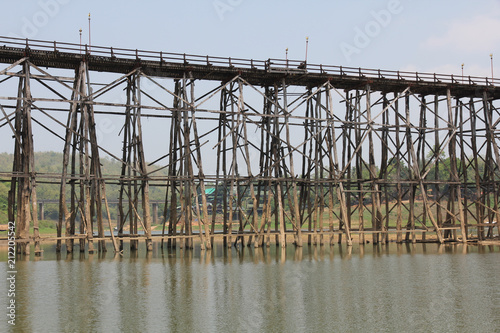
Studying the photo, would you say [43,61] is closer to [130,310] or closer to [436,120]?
[130,310]

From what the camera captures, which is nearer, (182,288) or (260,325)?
(260,325)

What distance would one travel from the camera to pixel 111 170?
145 meters

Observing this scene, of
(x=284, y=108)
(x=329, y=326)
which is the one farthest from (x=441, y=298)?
(x=284, y=108)

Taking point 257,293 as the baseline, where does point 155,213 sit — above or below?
above

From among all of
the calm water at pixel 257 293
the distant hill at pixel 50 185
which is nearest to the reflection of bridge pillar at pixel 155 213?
the distant hill at pixel 50 185

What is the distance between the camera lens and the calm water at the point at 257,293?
1334cm

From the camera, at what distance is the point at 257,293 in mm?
16938

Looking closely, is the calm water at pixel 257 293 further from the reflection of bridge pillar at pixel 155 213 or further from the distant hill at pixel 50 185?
the reflection of bridge pillar at pixel 155 213

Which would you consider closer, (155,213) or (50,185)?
(155,213)

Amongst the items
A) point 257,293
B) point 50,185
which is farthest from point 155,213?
point 257,293

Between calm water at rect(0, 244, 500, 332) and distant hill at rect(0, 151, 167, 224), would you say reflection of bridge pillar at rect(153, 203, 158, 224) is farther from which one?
calm water at rect(0, 244, 500, 332)

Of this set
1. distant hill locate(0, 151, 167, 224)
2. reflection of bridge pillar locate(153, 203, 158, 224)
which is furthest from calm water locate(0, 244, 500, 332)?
reflection of bridge pillar locate(153, 203, 158, 224)

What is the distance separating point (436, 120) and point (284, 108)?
10.1 m

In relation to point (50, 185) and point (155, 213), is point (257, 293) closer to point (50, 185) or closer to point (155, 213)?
point (155, 213)
